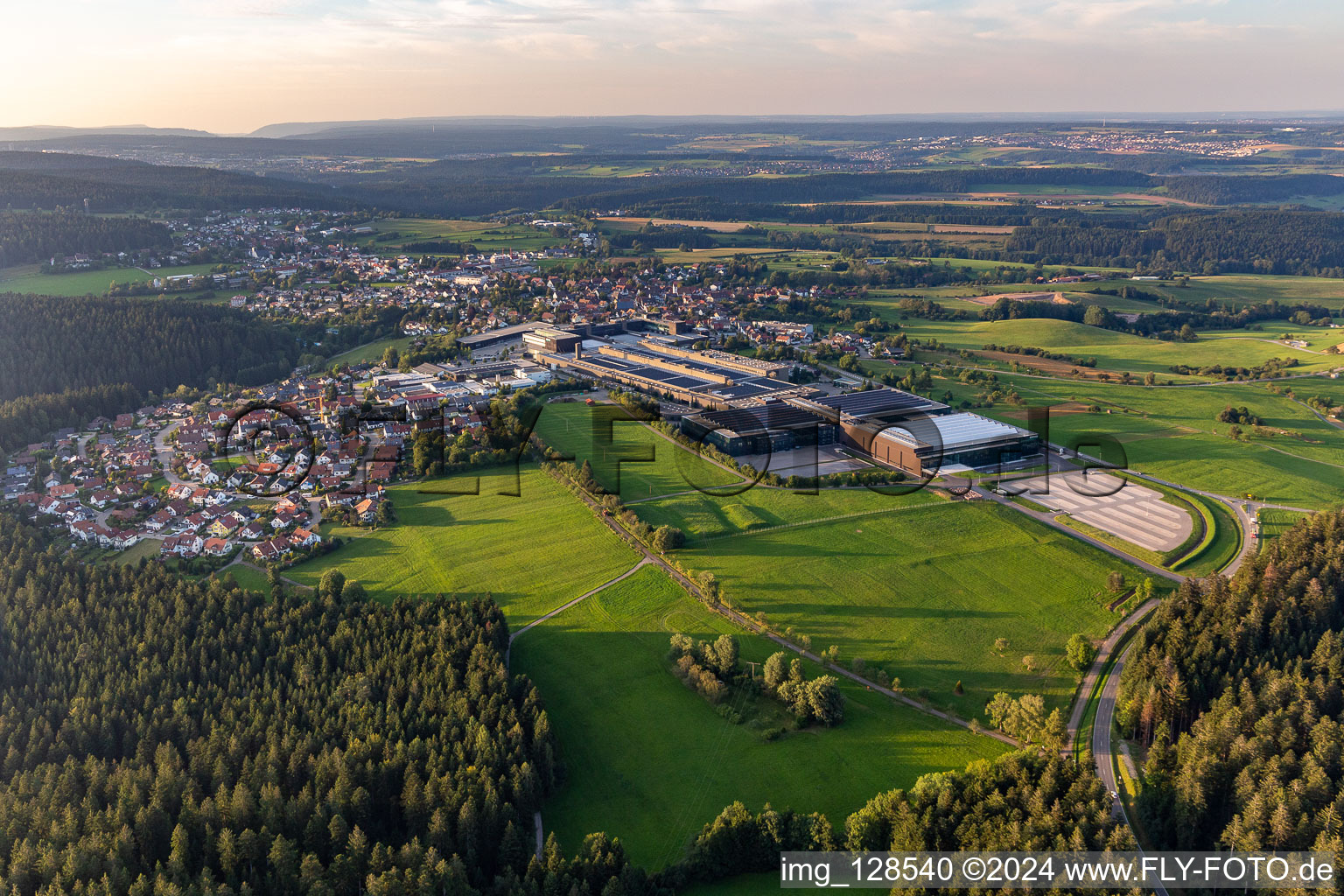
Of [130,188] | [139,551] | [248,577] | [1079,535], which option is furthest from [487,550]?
[130,188]

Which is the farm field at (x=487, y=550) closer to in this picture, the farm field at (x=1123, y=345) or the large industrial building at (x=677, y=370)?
the large industrial building at (x=677, y=370)

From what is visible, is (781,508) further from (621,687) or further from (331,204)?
(331,204)

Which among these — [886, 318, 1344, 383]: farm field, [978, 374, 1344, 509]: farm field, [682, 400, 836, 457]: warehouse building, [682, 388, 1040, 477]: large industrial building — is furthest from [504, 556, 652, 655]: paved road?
[886, 318, 1344, 383]: farm field

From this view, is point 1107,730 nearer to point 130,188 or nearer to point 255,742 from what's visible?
point 255,742

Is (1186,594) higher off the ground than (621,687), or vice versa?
(1186,594)

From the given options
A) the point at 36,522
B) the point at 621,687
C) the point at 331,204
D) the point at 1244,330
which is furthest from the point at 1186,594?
the point at 331,204

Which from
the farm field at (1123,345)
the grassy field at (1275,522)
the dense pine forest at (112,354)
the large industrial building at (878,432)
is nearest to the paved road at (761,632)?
the large industrial building at (878,432)

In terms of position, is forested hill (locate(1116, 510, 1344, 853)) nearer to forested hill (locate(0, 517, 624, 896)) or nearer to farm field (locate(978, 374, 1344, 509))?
farm field (locate(978, 374, 1344, 509))
